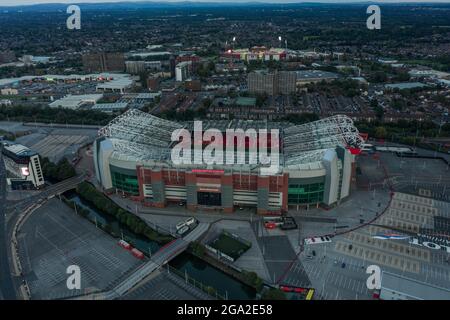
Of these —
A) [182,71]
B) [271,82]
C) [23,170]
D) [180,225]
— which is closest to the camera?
[180,225]

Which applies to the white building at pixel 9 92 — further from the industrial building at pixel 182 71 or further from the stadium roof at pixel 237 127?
the stadium roof at pixel 237 127

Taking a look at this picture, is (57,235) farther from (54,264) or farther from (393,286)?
(393,286)

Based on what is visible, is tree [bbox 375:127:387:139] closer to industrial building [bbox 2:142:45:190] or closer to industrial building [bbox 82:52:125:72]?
industrial building [bbox 2:142:45:190]

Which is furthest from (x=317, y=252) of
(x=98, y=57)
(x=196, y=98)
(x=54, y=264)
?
(x=98, y=57)

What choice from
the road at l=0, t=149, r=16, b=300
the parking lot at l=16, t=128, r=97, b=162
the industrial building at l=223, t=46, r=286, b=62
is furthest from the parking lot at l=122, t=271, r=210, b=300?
the industrial building at l=223, t=46, r=286, b=62

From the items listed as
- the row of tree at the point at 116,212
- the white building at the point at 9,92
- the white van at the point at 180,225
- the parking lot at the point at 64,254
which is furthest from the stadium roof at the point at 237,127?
the white building at the point at 9,92

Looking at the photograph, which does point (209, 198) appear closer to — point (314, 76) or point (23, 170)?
point (23, 170)

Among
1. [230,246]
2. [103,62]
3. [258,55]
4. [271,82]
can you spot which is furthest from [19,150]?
[258,55]
